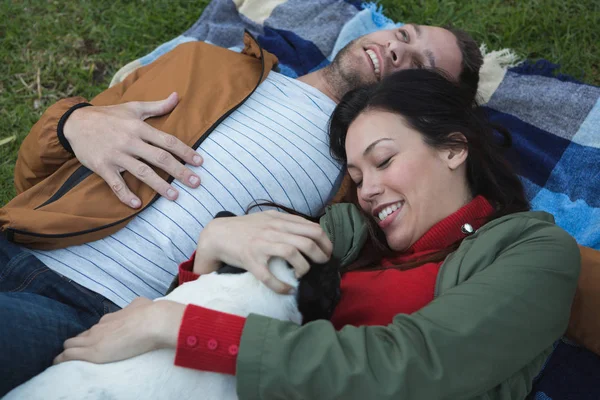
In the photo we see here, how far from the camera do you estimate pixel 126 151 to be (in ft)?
7.52

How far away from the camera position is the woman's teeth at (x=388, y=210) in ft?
7.05

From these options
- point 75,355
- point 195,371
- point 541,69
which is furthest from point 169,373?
point 541,69

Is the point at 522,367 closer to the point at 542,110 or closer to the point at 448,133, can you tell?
the point at 448,133

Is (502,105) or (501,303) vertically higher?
(501,303)

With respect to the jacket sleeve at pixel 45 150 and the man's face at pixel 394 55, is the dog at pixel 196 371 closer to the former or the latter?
the jacket sleeve at pixel 45 150

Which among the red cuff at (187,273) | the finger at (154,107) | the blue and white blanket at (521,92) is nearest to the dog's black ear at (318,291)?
the red cuff at (187,273)

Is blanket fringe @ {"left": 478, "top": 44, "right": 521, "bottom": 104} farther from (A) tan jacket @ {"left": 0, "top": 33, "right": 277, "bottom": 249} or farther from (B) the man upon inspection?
(A) tan jacket @ {"left": 0, "top": 33, "right": 277, "bottom": 249}

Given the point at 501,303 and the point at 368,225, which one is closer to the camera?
the point at 501,303

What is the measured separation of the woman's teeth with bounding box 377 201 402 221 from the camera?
2149 millimetres

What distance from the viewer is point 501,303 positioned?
1539 millimetres

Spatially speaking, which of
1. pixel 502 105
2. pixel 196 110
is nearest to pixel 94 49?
pixel 196 110

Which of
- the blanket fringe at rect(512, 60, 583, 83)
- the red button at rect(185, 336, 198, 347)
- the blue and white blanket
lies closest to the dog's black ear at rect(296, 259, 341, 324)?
the red button at rect(185, 336, 198, 347)

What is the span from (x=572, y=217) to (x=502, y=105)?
874 mm

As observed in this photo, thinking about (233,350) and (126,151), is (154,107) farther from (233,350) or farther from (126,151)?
(233,350)
